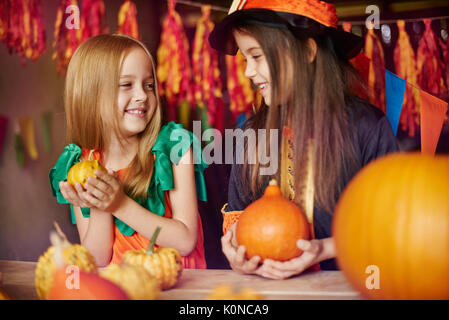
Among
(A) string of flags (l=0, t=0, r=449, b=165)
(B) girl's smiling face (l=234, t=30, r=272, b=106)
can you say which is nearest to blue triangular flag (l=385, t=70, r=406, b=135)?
(A) string of flags (l=0, t=0, r=449, b=165)

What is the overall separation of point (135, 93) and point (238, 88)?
33 centimetres

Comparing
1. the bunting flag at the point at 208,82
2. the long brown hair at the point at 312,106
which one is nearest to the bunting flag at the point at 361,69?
the long brown hair at the point at 312,106

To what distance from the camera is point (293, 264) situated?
886mm

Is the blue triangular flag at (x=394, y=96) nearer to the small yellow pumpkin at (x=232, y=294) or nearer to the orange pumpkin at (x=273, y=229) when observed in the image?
the orange pumpkin at (x=273, y=229)

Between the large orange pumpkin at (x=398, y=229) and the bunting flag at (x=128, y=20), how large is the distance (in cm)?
65

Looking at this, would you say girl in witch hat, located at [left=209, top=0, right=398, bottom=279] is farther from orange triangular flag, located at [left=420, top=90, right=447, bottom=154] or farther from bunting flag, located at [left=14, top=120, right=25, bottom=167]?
bunting flag, located at [left=14, top=120, right=25, bottom=167]

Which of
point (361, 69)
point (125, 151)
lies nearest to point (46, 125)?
point (125, 151)

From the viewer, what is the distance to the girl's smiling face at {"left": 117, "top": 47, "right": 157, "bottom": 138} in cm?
110

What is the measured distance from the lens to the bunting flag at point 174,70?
1245 millimetres

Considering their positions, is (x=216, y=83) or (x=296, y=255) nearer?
→ (x=296, y=255)
